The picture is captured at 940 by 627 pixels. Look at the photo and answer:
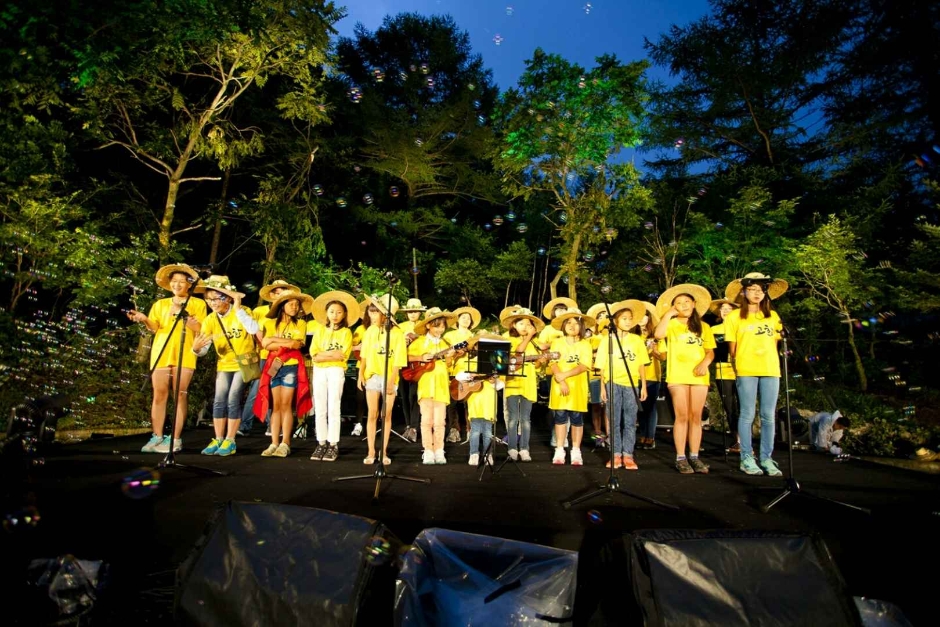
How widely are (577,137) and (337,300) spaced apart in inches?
461

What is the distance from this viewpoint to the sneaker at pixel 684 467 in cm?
552

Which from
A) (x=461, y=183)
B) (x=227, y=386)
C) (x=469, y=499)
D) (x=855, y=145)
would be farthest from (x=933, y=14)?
(x=227, y=386)

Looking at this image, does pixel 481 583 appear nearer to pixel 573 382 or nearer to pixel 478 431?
pixel 478 431

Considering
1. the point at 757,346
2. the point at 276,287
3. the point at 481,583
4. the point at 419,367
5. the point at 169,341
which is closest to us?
the point at 481,583

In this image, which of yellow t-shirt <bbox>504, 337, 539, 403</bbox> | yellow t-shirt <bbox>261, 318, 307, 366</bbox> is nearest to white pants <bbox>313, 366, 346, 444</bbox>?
yellow t-shirt <bbox>261, 318, 307, 366</bbox>

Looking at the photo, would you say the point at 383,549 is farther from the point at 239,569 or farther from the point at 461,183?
the point at 461,183

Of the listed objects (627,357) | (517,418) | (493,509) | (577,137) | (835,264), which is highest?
(577,137)

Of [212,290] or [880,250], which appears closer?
[212,290]

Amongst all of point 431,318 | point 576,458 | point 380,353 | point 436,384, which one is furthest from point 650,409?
point 380,353

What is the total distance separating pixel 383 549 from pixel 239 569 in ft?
1.92

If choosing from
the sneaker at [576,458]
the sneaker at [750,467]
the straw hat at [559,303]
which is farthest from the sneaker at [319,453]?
the sneaker at [750,467]

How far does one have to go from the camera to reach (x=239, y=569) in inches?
82.6

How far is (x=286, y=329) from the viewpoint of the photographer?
6.34 m

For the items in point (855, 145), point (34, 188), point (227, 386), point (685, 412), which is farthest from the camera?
point (855, 145)
